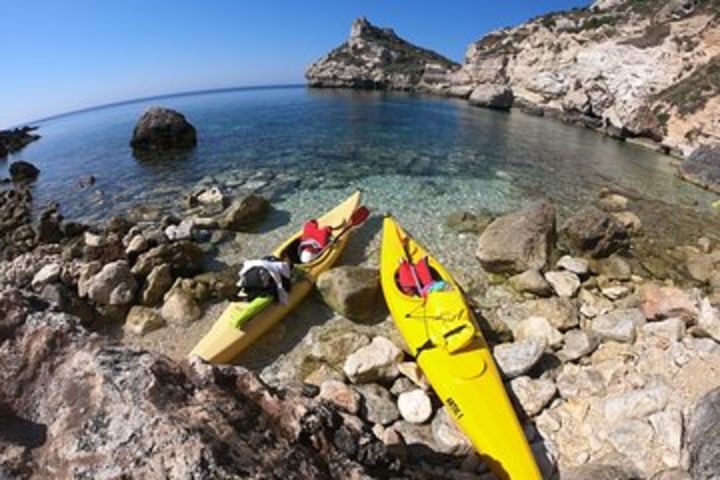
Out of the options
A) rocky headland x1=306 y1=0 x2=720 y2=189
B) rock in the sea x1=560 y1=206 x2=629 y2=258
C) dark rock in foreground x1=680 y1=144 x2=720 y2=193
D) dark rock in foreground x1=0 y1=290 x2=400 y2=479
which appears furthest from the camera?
rocky headland x1=306 y1=0 x2=720 y2=189

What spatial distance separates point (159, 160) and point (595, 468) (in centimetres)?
2544

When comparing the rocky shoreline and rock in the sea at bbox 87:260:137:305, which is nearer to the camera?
the rocky shoreline

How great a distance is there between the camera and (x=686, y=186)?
18.7 m

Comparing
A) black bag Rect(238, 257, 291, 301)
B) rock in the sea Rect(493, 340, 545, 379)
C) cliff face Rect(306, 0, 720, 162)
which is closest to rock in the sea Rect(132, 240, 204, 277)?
black bag Rect(238, 257, 291, 301)

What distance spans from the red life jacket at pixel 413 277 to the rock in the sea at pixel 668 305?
404 centimetres

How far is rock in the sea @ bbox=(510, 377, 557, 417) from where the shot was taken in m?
6.35

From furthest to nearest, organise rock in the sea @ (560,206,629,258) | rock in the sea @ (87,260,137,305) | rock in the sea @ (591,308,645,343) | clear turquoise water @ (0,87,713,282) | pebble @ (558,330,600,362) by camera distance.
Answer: clear turquoise water @ (0,87,713,282)
rock in the sea @ (560,206,629,258)
rock in the sea @ (87,260,137,305)
rock in the sea @ (591,308,645,343)
pebble @ (558,330,600,362)

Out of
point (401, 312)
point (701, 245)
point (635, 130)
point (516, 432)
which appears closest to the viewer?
point (516, 432)

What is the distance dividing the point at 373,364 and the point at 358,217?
19.6 ft

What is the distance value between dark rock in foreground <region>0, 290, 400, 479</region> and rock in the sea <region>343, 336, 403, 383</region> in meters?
3.88

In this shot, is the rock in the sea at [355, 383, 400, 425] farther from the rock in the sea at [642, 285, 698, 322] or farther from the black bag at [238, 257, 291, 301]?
the rock in the sea at [642, 285, 698, 322]

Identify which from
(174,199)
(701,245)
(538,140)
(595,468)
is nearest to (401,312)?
(595,468)

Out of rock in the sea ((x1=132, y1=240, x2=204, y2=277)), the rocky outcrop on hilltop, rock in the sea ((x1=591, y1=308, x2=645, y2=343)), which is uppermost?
the rocky outcrop on hilltop

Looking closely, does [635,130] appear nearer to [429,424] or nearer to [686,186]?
[686,186]
